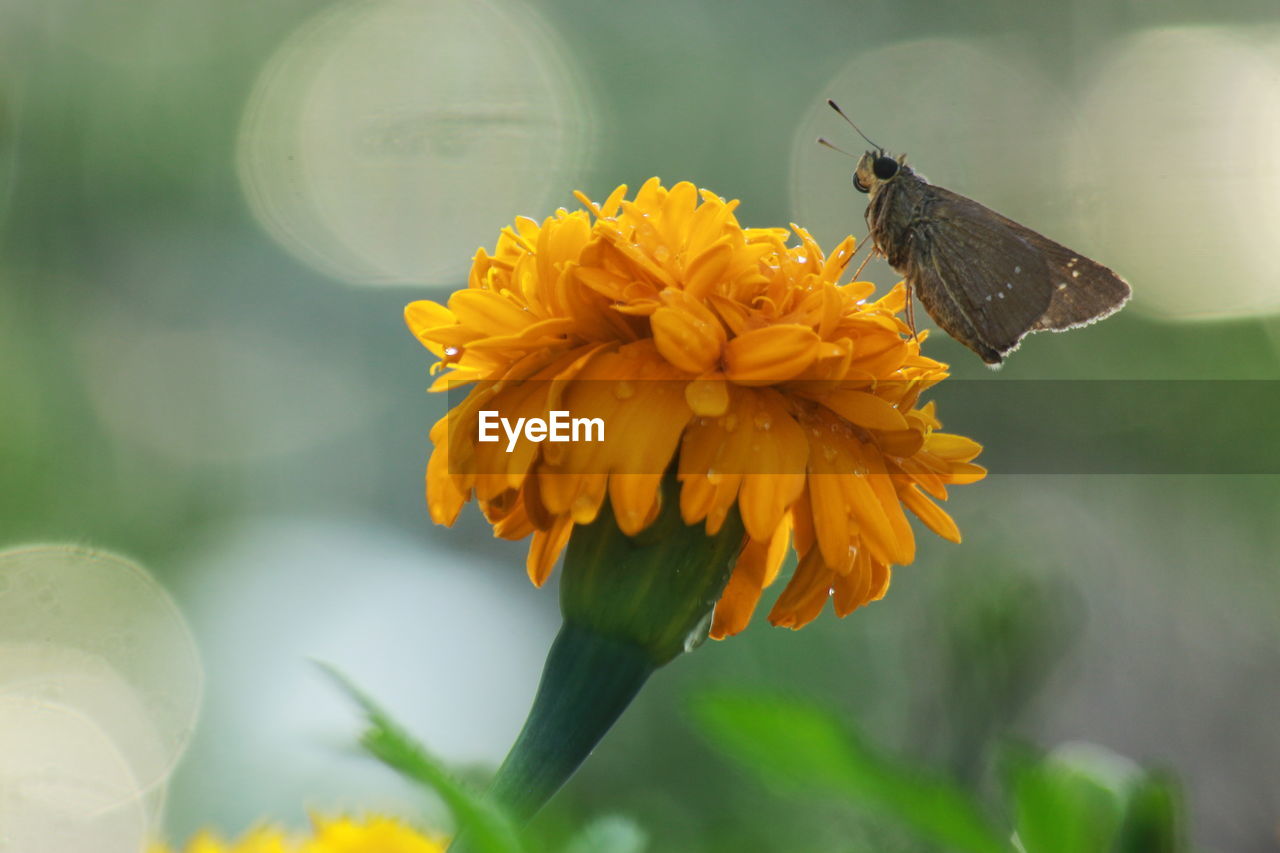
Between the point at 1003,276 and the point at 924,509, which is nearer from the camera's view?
the point at 924,509

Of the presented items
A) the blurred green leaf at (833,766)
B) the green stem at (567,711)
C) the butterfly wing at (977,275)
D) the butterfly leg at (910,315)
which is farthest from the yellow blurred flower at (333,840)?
the butterfly wing at (977,275)

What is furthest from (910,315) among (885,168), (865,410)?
(865,410)

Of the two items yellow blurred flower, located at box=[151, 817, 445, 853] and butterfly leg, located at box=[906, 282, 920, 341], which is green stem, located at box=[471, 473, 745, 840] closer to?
yellow blurred flower, located at box=[151, 817, 445, 853]

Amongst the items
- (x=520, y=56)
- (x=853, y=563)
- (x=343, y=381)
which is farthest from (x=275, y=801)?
(x=520, y=56)

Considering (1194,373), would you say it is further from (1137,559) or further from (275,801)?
(275,801)

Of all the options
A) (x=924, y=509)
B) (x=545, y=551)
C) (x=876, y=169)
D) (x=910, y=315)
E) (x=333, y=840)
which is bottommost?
(x=333, y=840)

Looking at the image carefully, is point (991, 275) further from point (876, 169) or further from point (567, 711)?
point (567, 711)

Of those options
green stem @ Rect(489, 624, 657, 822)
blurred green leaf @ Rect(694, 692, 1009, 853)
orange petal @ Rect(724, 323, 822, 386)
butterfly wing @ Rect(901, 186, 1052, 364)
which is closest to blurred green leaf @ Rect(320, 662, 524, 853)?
blurred green leaf @ Rect(694, 692, 1009, 853)
